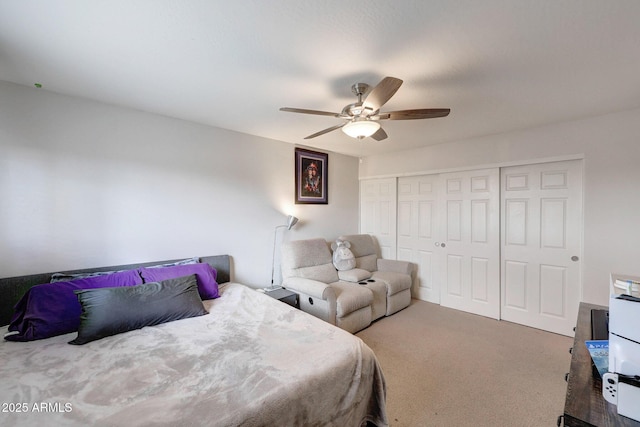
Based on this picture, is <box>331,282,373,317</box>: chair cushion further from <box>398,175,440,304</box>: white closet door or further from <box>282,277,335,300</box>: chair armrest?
<box>398,175,440,304</box>: white closet door

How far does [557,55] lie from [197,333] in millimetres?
2977

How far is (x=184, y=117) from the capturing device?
107 inches

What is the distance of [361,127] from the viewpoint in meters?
1.93

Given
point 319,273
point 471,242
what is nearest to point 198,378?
point 319,273

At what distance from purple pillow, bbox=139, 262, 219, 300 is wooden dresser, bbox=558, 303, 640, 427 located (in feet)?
7.96

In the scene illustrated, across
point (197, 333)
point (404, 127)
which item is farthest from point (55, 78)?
point (404, 127)

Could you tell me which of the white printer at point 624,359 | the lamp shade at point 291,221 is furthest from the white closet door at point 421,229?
the white printer at point 624,359

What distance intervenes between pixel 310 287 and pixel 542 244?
111 inches

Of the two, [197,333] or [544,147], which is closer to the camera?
[197,333]

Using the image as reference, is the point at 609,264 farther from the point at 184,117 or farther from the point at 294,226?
the point at 184,117

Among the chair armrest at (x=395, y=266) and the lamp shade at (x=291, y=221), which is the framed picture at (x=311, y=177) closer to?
the lamp shade at (x=291, y=221)

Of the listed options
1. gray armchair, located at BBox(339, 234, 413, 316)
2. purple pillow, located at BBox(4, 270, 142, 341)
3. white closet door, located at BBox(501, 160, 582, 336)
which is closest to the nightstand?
gray armchair, located at BBox(339, 234, 413, 316)

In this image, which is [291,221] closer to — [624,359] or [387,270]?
[387,270]

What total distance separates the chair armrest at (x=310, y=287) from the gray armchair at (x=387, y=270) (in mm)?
1028
